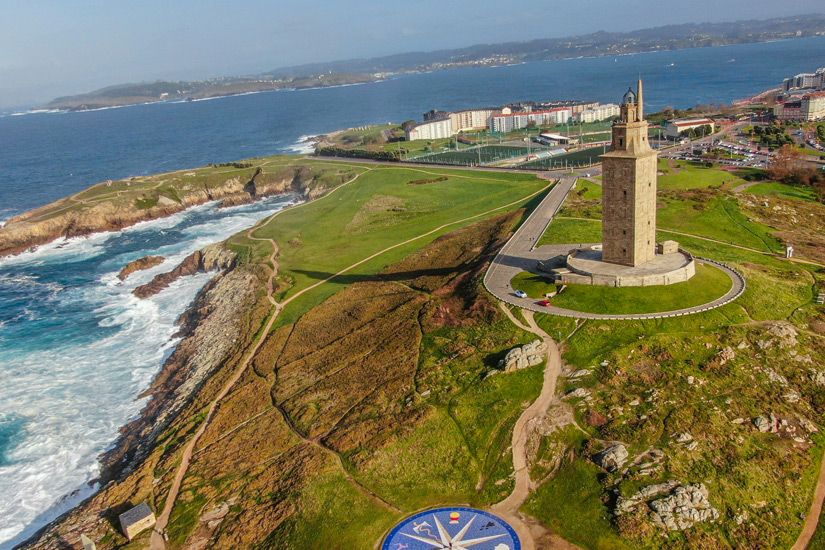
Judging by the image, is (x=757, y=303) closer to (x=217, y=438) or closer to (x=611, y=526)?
(x=611, y=526)

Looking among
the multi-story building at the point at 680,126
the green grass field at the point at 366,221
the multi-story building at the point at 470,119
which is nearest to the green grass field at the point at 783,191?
the green grass field at the point at 366,221

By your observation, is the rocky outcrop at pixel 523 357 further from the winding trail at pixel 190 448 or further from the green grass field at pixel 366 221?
the green grass field at pixel 366 221

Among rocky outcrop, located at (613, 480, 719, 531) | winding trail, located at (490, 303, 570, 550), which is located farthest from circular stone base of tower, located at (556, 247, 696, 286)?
rocky outcrop, located at (613, 480, 719, 531)

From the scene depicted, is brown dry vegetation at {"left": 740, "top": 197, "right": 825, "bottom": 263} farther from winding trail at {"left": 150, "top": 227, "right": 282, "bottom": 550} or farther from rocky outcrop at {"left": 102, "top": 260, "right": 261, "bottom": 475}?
rocky outcrop at {"left": 102, "top": 260, "right": 261, "bottom": 475}

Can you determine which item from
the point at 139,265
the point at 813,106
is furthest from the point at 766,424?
the point at 813,106

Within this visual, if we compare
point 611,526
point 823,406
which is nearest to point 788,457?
point 823,406

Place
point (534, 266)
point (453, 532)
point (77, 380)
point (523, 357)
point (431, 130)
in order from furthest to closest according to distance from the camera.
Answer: point (431, 130) → point (77, 380) → point (534, 266) → point (523, 357) → point (453, 532)

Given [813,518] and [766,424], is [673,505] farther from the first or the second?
[766,424]
